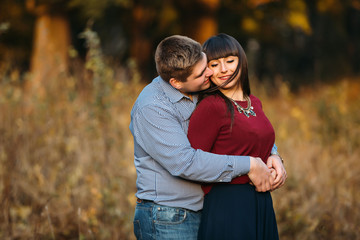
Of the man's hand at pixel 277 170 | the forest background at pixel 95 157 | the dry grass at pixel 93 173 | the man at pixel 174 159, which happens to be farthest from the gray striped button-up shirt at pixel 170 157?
the dry grass at pixel 93 173

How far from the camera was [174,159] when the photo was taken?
6.64 feet

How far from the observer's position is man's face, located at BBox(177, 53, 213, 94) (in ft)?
7.14

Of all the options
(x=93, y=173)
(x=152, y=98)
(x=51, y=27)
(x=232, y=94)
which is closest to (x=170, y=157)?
(x=152, y=98)

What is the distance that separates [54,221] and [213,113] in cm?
248

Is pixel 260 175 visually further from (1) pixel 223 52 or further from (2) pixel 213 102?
(1) pixel 223 52

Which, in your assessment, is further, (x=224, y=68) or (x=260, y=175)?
(x=224, y=68)

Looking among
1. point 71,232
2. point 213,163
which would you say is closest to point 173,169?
point 213,163

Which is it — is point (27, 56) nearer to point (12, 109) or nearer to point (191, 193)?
point (12, 109)

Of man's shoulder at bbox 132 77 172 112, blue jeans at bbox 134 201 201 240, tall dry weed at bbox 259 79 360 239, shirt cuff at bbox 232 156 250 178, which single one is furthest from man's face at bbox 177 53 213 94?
tall dry weed at bbox 259 79 360 239

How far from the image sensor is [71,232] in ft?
12.7

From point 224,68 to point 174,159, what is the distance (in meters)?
0.63

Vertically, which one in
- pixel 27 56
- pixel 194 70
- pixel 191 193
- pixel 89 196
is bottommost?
pixel 89 196

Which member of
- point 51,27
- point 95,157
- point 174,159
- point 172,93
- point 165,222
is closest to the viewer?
point 174,159

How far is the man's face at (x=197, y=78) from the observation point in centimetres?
218
